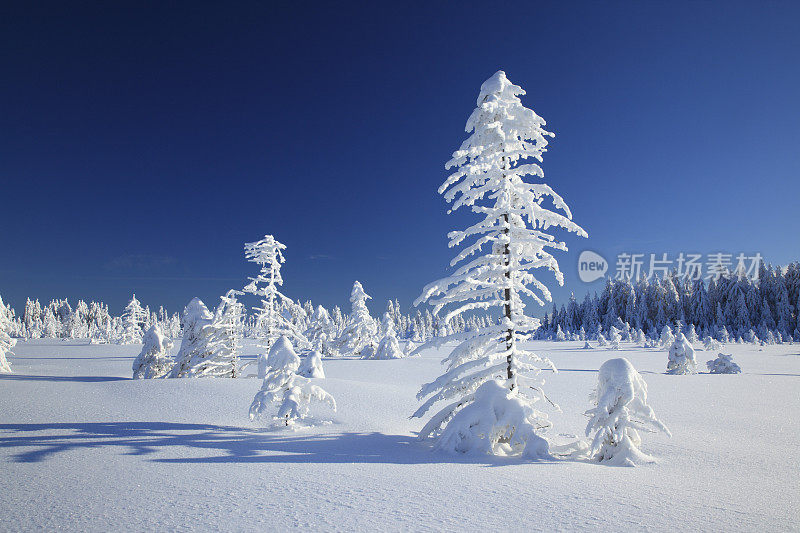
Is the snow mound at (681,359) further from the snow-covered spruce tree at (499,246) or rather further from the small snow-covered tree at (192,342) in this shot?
the small snow-covered tree at (192,342)

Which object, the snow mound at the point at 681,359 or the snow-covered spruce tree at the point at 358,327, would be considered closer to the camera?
the snow mound at the point at 681,359

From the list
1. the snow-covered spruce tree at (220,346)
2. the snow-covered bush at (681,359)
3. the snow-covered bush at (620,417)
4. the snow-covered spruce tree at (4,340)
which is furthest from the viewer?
the snow-covered bush at (681,359)

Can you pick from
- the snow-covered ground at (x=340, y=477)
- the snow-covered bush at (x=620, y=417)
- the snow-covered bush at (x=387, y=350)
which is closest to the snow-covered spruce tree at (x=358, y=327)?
the snow-covered bush at (x=387, y=350)

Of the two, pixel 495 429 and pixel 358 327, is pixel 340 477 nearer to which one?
pixel 495 429

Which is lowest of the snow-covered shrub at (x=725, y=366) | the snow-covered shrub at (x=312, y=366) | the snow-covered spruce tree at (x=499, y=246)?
the snow-covered shrub at (x=725, y=366)

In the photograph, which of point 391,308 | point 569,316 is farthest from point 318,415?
point 391,308

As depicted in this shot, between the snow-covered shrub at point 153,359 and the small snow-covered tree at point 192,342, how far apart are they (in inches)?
44.3

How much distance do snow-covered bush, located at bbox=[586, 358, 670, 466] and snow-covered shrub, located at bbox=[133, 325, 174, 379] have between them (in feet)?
73.3

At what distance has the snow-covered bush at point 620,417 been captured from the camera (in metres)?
6.92

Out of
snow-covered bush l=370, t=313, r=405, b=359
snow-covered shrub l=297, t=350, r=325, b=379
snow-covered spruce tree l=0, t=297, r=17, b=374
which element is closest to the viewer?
snow-covered shrub l=297, t=350, r=325, b=379

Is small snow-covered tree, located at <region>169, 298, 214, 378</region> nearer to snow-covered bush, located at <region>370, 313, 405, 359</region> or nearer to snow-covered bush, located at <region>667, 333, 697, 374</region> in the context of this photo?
snow-covered bush, located at <region>370, 313, 405, 359</region>

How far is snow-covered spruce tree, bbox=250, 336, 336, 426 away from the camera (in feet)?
29.5

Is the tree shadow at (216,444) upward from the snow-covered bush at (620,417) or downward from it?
downward

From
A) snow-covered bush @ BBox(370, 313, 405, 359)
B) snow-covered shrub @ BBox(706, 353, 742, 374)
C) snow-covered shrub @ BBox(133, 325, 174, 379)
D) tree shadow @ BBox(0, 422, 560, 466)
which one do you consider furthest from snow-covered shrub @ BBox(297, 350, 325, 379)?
snow-covered shrub @ BBox(706, 353, 742, 374)
